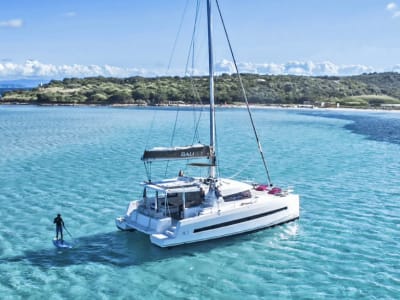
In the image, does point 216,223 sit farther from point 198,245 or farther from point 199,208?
point 198,245

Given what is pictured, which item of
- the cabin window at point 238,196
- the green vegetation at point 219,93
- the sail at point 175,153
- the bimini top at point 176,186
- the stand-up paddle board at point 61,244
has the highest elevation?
the green vegetation at point 219,93

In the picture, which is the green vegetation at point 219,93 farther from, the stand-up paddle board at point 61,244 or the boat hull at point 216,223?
the stand-up paddle board at point 61,244

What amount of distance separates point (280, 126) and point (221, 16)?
54305mm

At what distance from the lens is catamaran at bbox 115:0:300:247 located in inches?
738

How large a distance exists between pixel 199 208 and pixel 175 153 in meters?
2.72

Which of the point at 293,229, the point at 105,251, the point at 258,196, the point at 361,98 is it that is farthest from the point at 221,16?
the point at 361,98

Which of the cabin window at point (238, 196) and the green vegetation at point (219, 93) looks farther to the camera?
the green vegetation at point (219, 93)

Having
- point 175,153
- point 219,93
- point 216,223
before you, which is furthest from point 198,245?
point 219,93

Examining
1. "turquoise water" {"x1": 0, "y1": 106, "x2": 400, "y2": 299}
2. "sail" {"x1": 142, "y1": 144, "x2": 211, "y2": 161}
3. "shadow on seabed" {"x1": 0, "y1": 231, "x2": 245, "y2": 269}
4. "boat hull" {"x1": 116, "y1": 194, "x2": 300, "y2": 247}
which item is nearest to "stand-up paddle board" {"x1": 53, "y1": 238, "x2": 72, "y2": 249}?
"shadow on seabed" {"x1": 0, "y1": 231, "x2": 245, "y2": 269}

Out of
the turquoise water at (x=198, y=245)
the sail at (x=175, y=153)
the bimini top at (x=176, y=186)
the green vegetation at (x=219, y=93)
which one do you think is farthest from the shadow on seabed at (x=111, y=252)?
the green vegetation at (x=219, y=93)

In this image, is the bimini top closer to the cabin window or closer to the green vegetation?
the cabin window

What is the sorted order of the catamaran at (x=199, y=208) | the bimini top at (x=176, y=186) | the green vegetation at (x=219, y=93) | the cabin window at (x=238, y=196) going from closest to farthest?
the catamaran at (x=199, y=208) → the bimini top at (x=176, y=186) → the cabin window at (x=238, y=196) → the green vegetation at (x=219, y=93)

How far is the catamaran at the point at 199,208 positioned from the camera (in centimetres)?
1873

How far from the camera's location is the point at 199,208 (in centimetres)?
1933
